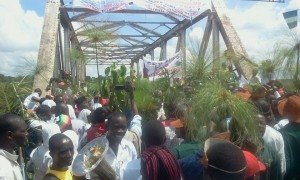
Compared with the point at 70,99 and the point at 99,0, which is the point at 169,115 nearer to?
the point at 70,99

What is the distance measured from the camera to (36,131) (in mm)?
4828

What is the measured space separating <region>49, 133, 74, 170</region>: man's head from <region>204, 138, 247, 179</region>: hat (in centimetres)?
144

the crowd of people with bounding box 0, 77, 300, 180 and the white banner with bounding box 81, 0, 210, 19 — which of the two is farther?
the white banner with bounding box 81, 0, 210, 19

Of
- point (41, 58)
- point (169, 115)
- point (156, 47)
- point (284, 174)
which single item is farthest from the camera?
point (156, 47)

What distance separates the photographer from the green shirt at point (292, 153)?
393 centimetres

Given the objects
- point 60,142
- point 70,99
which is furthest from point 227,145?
point 70,99

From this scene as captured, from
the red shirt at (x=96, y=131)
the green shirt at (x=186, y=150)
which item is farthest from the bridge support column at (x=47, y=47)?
the green shirt at (x=186, y=150)

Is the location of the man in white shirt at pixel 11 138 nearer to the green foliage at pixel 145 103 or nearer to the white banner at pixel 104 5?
the green foliage at pixel 145 103

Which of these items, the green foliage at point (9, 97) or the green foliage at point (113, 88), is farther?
the green foliage at point (113, 88)

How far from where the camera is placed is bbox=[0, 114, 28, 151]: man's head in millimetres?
3293

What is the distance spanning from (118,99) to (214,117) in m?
2.74

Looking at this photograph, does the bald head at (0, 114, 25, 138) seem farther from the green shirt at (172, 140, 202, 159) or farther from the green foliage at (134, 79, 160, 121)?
the green foliage at (134, 79, 160, 121)

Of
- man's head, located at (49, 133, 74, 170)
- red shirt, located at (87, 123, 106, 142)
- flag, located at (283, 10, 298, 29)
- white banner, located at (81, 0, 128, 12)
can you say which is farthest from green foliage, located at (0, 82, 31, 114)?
white banner, located at (81, 0, 128, 12)

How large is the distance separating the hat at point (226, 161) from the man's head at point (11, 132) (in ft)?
5.45
